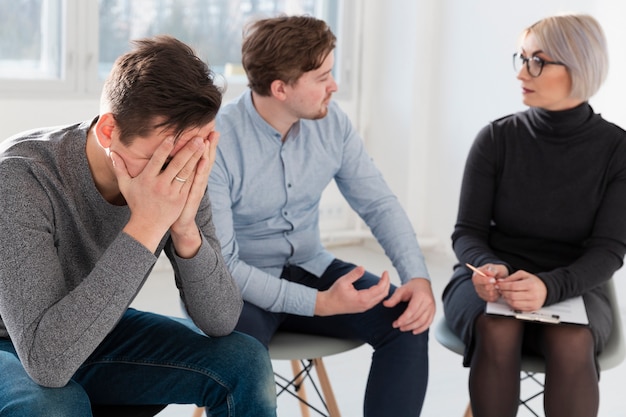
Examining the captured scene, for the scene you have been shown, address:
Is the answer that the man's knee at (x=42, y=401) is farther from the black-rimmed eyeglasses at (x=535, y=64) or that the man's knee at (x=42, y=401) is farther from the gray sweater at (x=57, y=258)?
the black-rimmed eyeglasses at (x=535, y=64)

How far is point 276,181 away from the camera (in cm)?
237

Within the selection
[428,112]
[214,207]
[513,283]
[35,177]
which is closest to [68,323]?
[35,177]

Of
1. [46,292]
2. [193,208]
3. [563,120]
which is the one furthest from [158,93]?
[563,120]

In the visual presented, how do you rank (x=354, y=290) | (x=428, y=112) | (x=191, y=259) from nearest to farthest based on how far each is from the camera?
1. (x=191, y=259)
2. (x=354, y=290)
3. (x=428, y=112)

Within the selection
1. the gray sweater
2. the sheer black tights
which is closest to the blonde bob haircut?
the sheer black tights

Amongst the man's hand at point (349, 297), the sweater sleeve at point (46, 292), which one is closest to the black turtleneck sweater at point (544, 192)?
the man's hand at point (349, 297)

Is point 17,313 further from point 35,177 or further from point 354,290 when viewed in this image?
point 354,290

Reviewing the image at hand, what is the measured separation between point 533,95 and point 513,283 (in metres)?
0.53

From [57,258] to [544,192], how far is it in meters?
1.34

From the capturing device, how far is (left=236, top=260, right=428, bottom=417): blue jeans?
211 cm

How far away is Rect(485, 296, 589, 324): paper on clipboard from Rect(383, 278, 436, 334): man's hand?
0.14 meters

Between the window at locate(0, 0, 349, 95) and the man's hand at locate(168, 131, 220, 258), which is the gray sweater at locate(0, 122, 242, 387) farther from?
the window at locate(0, 0, 349, 95)

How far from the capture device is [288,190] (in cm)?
237

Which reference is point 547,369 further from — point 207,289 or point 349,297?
point 207,289
